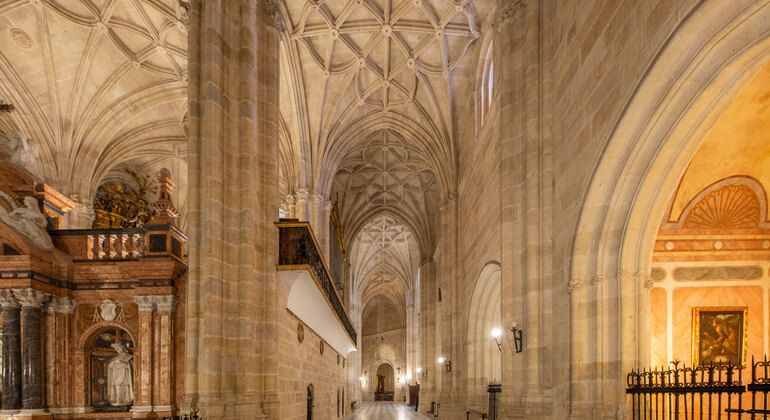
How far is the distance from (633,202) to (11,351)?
10.1 m

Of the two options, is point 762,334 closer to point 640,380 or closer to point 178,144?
point 640,380

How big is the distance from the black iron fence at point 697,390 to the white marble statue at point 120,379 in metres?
8.13

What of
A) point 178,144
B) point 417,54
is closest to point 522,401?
point 417,54

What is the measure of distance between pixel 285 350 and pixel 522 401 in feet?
16.0

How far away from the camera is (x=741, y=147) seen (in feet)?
26.9

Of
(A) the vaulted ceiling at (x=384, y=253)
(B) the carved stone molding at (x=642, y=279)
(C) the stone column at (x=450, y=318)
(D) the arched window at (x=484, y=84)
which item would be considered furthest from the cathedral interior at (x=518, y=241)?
(A) the vaulted ceiling at (x=384, y=253)

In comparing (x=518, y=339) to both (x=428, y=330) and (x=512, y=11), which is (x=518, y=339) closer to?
(x=512, y=11)

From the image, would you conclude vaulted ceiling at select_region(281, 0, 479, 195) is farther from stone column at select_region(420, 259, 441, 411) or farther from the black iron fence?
the black iron fence

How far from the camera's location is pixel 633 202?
25.2ft

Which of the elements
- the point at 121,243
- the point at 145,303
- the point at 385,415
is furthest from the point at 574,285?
the point at 385,415

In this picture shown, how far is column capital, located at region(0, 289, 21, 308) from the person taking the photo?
28.2 ft

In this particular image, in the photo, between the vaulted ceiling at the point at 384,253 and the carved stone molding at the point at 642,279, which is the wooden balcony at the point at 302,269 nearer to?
the carved stone molding at the point at 642,279

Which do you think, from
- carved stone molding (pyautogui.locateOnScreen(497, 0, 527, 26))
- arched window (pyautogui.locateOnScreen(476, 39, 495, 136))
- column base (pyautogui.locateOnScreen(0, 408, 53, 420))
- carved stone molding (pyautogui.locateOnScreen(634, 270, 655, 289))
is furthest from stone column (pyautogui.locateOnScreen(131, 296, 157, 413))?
arched window (pyautogui.locateOnScreen(476, 39, 495, 136))

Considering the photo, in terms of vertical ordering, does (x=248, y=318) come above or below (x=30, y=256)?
below
